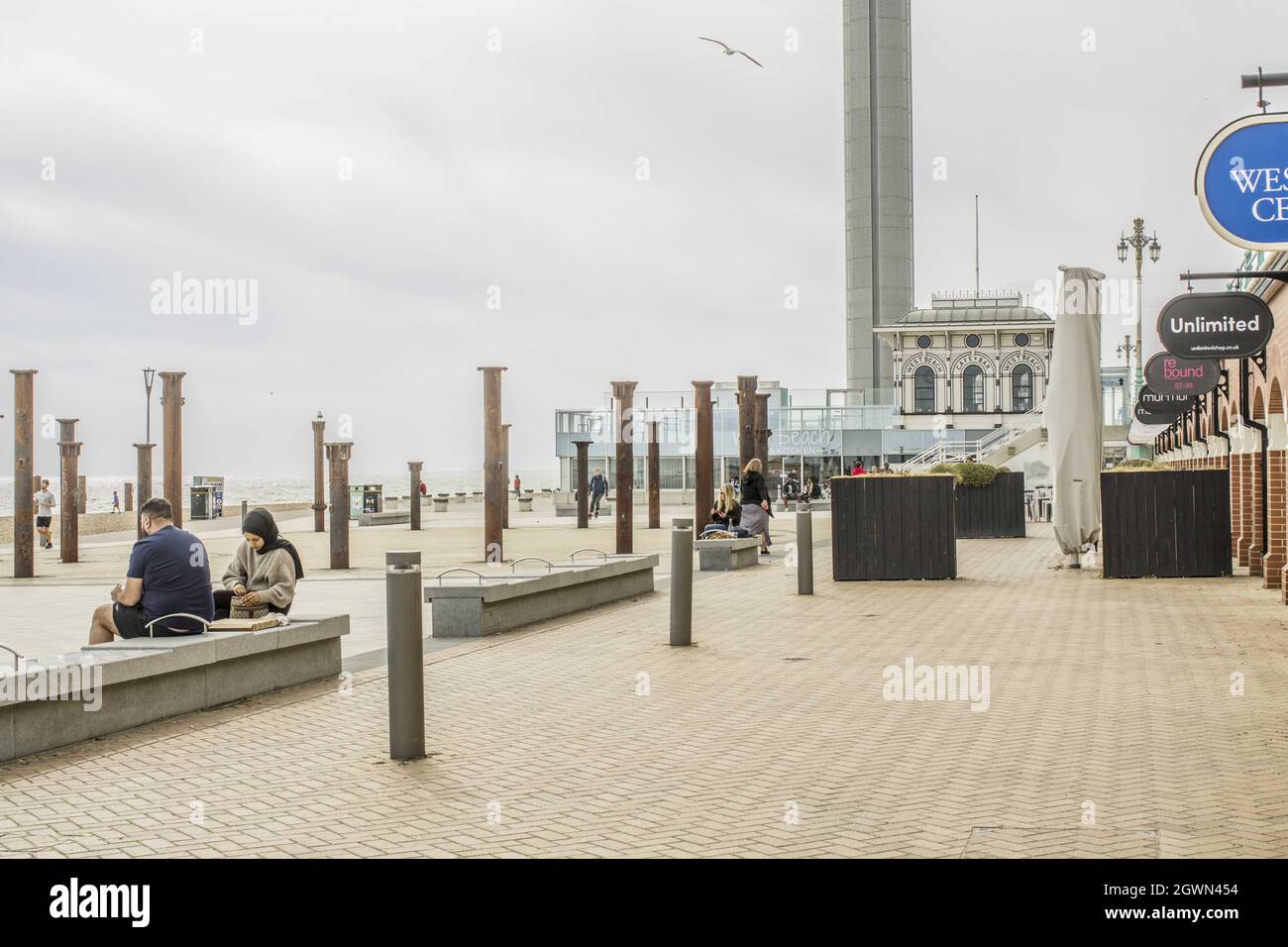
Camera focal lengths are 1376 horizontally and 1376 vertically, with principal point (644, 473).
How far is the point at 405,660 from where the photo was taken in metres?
7.22

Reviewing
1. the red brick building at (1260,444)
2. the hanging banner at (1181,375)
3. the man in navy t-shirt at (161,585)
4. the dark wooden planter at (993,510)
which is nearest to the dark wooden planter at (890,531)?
the red brick building at (1260,444)

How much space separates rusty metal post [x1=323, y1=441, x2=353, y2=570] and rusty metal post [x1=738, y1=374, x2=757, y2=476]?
9322 mm

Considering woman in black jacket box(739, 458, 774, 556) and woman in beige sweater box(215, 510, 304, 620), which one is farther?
woman in black jacket box(739, 458, 774, 556)

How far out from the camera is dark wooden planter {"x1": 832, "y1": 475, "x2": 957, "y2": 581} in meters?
18.8

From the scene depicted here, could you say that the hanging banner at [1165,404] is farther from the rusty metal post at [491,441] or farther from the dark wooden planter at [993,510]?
the rusty metal post at [491,441]

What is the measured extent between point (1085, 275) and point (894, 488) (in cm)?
403

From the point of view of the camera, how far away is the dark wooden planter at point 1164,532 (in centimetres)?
1823

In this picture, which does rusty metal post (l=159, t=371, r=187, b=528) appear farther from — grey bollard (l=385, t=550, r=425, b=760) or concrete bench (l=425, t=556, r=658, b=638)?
grey bollard (l=385, t=550, r=425, b=760)

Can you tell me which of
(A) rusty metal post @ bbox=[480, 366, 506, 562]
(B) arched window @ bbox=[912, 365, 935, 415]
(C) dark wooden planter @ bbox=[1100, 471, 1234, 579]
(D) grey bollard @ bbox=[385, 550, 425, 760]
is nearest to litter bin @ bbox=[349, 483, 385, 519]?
(A) rusty metal post @ bbox=[480, 366, 506, 562]

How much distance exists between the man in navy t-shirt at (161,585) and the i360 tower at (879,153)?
89040 millimetres

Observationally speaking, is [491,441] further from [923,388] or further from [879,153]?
[879,153]
